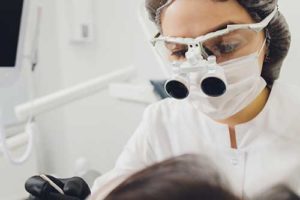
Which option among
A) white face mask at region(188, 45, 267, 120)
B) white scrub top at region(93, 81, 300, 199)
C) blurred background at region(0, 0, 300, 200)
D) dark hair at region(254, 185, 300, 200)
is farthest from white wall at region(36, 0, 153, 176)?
dark hair at region(254, 185, 300, 200)

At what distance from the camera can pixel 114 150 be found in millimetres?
2082

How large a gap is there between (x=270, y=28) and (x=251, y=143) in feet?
0.88

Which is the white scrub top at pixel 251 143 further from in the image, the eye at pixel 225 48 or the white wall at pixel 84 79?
the white wall at pixel 84 79

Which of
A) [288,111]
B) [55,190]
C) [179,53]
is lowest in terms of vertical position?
[55,190]

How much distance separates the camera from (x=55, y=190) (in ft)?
2.76

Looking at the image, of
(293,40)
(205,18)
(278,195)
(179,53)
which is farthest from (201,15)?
(293,40)

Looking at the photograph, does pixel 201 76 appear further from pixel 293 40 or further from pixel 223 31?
pixel 293 40

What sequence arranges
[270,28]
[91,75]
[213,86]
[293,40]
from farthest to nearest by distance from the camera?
[91,75] → [293,40] → [270,28] → [213,86]

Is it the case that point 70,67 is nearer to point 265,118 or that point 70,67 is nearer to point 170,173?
point 265,118

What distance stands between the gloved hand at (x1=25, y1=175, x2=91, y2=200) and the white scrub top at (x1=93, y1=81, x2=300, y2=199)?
0.13ft

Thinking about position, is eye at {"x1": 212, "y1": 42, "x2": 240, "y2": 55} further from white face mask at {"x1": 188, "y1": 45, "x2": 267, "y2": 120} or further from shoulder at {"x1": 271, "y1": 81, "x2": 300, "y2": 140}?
shoulder at {"x1": 271, "y1": 81, "x2": 300, "y2": 140}

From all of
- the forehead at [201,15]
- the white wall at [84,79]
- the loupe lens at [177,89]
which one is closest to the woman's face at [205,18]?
the forehead at [201,15]

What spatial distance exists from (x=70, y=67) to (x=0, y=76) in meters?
0.92

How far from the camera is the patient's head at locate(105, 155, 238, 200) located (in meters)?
0.43
